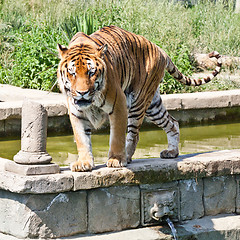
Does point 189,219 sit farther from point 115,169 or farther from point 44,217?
point 44,217

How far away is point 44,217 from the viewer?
4.55 meters

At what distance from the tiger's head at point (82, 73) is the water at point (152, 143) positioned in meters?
2.14

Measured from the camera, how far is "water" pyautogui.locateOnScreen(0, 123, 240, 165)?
7.14 m

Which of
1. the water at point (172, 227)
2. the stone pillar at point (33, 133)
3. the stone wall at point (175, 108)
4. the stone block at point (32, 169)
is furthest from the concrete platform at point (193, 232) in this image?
the stone wall at point (175, 108)

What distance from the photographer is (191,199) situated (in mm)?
5133

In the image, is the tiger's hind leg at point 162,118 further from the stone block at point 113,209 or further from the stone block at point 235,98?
the stone block at point 235,98

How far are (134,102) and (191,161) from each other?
80cm

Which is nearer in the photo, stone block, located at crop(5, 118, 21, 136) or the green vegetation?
stone block, located at crop(5, 118, 21, 136)

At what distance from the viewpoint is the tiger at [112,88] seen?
4.63 m

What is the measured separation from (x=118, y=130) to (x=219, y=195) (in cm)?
113

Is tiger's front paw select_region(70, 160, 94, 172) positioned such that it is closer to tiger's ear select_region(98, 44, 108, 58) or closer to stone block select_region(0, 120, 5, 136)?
tiger's ear select_region(98, 44, 108, 58)

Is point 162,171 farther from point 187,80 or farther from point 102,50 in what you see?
point 187,80

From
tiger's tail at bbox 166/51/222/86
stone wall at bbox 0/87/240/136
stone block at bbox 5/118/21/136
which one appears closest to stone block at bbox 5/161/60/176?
tiger's tail at bbox 166/51/222/86

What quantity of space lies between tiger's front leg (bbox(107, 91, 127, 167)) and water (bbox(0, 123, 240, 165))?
5.58ft
